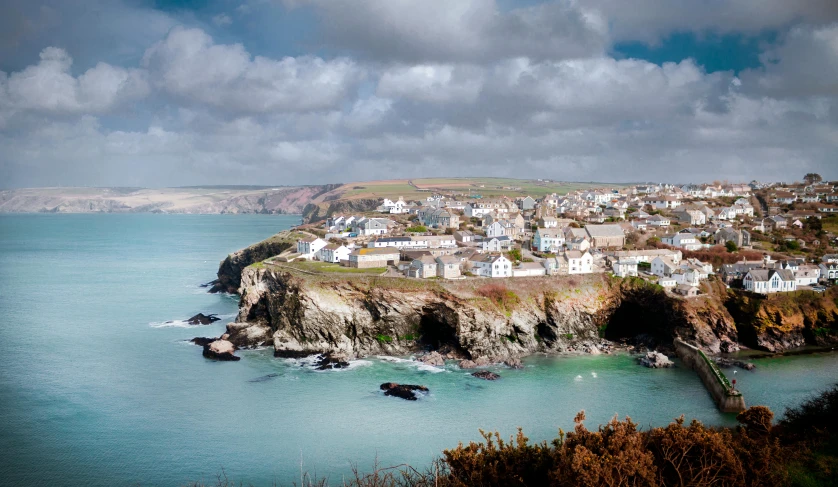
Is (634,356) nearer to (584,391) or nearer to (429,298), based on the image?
(584,391)

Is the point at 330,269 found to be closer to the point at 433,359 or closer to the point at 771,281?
the point at 433,359

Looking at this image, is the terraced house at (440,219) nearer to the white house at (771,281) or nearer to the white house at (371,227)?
the white house at (371,227)

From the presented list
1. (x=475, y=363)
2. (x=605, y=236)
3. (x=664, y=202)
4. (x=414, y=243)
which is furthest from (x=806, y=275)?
(x=664, y=202)

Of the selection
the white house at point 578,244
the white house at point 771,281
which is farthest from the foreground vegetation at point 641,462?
the white house at point 578,244

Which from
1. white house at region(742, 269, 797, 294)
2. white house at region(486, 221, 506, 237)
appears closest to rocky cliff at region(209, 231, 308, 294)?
white house at region(486, 221, 506, 237)

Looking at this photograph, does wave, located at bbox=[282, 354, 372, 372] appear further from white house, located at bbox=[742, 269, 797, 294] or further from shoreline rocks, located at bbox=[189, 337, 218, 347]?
white house, located at bbox=[742, 269, 797, 294]

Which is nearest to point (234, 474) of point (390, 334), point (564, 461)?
point (564, 461)
